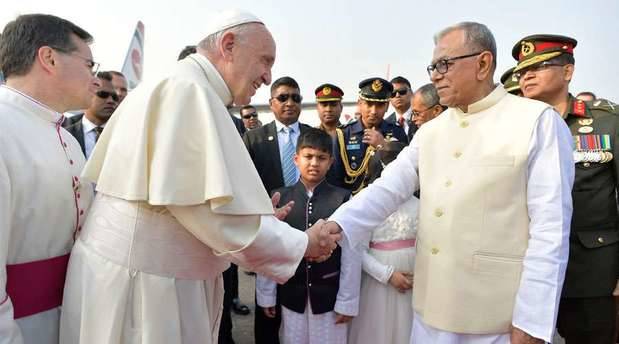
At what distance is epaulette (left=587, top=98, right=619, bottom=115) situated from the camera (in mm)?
3223

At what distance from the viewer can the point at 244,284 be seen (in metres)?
6.62

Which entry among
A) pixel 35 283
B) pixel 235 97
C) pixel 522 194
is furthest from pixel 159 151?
pixel 522 194

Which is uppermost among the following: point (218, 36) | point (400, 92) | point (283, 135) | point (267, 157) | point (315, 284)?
point (218, 36)

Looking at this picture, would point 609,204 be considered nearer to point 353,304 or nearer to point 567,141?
point 567,141

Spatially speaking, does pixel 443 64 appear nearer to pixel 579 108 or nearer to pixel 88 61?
pixel 579 108

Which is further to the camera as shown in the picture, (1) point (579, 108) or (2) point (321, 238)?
(1) point (579, 108)

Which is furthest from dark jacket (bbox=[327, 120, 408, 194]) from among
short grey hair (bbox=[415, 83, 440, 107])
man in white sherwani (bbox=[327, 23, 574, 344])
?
man in white sherwani (bbox=[327, 23, 574, 344])

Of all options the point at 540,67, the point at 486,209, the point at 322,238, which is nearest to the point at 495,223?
the point at 486,209

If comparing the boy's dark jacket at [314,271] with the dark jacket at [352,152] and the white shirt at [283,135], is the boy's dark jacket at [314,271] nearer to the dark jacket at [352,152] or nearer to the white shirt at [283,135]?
the dark jacket at [352,152]

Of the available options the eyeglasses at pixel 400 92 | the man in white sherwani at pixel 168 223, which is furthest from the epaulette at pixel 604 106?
the eyeglasses at pixel 400 92

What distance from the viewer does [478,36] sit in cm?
243

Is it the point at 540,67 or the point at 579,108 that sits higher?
the point at 540,67

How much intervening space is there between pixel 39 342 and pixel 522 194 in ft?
7.96

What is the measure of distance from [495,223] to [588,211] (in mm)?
1326
